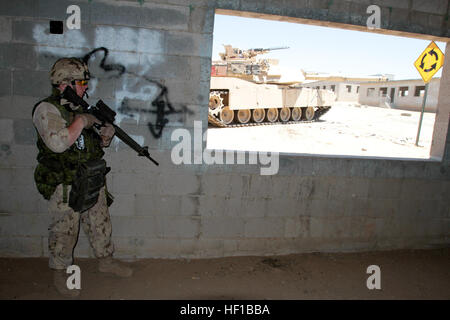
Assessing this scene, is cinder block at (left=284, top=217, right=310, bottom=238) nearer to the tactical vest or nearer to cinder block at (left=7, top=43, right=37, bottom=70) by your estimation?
the tactical vest

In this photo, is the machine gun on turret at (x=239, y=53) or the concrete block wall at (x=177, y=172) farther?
the machine gun on turret at (x=239, y=53)

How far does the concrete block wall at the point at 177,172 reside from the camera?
9.53 ft

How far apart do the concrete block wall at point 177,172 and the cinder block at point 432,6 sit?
2 centimetres

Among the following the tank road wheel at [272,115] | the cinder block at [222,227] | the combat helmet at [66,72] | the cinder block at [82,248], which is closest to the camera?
the combat helmet at [66,72]

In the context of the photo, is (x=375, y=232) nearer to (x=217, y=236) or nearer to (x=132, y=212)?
(x=217, y=236)

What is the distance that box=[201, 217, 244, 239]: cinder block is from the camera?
10.9 feet

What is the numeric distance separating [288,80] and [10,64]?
14535 millimetres

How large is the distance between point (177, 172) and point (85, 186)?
954 mm

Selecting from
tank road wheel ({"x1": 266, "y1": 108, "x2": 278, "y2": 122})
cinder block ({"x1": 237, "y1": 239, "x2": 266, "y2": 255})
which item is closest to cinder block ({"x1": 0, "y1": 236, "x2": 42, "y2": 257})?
cinder block ({"x1": 237, "y1": 239, "x2": 266, "y2": 255})

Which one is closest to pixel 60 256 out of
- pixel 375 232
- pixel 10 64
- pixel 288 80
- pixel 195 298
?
pixel 195 298

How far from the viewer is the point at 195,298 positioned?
8.89ft

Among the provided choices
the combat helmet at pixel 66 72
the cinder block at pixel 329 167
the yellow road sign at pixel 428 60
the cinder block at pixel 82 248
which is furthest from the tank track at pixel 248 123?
the combat helmet at pixel 66 72

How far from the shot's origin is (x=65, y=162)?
2.49 m

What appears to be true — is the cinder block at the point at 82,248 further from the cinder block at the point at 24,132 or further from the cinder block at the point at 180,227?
the cinder block at the point at 24,132
